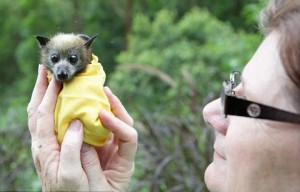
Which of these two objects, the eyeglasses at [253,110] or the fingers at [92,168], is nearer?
the eyeglasses at [253,110]

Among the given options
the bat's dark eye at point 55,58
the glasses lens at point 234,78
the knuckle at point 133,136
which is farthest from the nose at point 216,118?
the bat's dark eye at point 55,58

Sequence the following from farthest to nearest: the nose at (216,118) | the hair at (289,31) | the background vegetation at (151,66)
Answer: the background vegetation at (151,66) → the nose at (216,118) → the hair at (289,31)

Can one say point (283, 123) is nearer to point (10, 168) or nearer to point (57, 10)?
point (10, 168)

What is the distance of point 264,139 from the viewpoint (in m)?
1.54

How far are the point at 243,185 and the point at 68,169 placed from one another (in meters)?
0.54

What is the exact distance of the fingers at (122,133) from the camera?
1.83 m

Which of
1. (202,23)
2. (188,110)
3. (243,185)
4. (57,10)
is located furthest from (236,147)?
(57,10)

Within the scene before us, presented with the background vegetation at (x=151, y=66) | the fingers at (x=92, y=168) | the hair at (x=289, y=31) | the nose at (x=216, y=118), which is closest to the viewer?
the hair at (x=289, y=31)

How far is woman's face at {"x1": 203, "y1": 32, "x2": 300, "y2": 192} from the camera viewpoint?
151 cm

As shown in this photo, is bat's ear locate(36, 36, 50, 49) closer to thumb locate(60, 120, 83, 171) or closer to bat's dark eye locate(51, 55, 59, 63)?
bat's dark eye locate(51, 55, 59, 63)

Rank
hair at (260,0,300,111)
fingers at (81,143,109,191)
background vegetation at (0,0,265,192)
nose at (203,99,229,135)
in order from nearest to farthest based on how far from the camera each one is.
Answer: hair at (260,0,300,111) → nose at (203,99,229,135) → fingers at (81,143,109,191) → background vegetation at (0,0,265,192)

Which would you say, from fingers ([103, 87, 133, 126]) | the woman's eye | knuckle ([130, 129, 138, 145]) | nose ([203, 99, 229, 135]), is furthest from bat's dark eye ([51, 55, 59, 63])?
nose ([203, 99, 229, 135])

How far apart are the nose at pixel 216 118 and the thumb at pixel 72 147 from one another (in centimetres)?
39

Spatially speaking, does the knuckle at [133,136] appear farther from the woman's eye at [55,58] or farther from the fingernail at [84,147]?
the woman's eye at [55,58]
